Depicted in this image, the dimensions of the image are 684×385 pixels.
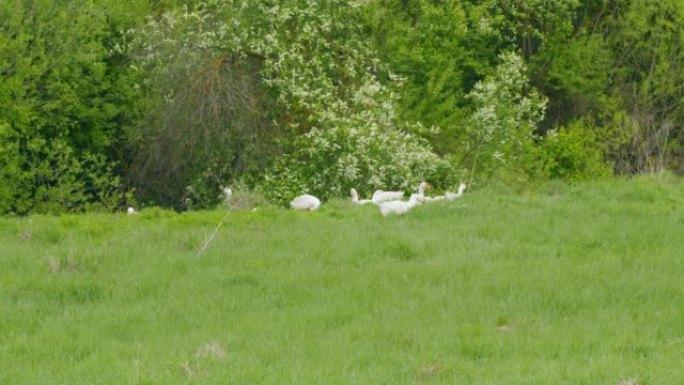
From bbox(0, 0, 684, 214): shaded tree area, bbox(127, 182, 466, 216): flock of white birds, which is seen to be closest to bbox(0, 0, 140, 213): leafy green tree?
bbox(0, 0, 684, 214): shaded tree area

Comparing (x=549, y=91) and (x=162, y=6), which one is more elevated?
(x=162, y=6)

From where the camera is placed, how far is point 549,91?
28.7 metres

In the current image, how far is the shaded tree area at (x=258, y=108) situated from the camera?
20297 millimetres

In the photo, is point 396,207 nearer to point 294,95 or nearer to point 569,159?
point 294,95

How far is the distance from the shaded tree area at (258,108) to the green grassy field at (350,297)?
5472 millimetres

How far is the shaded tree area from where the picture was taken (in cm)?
2030

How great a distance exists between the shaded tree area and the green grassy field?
5.47m

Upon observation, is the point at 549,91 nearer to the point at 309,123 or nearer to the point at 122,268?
the point at 309,123

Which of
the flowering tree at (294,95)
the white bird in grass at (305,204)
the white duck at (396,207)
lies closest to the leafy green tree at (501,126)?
the flowering tree at (294,95)

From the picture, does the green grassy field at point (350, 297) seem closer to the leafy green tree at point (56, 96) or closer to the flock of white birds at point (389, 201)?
the flock of white birds at point (389, 201)

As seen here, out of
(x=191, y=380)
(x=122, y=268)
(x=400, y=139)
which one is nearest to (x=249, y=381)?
(x=191, y=380)

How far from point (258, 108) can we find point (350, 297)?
12.1 m

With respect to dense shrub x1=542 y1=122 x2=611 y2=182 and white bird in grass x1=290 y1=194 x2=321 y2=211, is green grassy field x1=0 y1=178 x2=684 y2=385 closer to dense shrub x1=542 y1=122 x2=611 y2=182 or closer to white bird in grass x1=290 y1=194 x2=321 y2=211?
white bird in grass x1=290 y1=194 x2=321 y2=211

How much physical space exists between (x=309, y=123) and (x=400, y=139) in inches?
79.1
